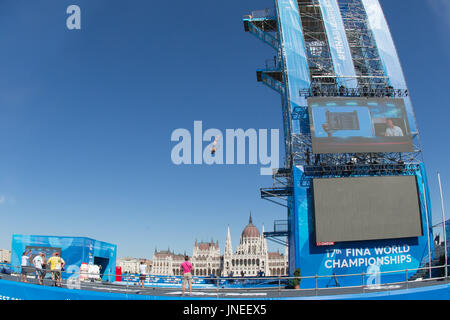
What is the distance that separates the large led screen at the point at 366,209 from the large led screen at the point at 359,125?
95.4 inches

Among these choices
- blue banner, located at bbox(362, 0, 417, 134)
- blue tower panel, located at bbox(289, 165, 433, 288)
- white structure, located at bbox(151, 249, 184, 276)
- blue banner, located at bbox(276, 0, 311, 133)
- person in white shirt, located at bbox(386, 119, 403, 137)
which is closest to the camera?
blue tower panel, located at bbox(289, 165, 433, 288)

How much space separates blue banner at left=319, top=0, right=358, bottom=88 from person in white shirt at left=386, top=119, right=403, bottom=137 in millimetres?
5357

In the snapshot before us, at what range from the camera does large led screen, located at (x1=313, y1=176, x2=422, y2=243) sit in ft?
76.2

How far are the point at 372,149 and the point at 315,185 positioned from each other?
16.5 feet

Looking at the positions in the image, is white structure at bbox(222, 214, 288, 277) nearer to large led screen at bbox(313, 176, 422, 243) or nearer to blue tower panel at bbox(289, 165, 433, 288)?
blue tower panel at bbox(289, 165, 433, 288)

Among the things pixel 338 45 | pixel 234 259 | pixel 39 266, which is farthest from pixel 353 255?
pixel 234 259

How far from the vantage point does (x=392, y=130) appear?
25062mm

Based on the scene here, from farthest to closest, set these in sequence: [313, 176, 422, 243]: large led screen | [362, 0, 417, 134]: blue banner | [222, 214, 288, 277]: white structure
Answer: [222, 214, 288, 277]: white structure
[362, 0, 417, 134]: blue banner
[313, 176, 422, 243]: large led screen

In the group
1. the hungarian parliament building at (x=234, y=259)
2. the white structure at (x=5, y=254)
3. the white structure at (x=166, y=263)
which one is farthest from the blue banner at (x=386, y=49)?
the white structure at (x=5, y=254)

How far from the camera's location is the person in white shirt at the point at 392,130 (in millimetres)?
24953

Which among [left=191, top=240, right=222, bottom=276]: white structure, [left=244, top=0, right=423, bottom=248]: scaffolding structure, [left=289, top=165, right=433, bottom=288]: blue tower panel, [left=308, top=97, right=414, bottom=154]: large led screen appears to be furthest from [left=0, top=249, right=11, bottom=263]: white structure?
[left=308, top=97, right=414, bottom=154]: large led screen

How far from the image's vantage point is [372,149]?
24.5 m

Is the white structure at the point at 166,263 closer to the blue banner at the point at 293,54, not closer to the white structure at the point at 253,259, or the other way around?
the white structure at the point at 253,259
